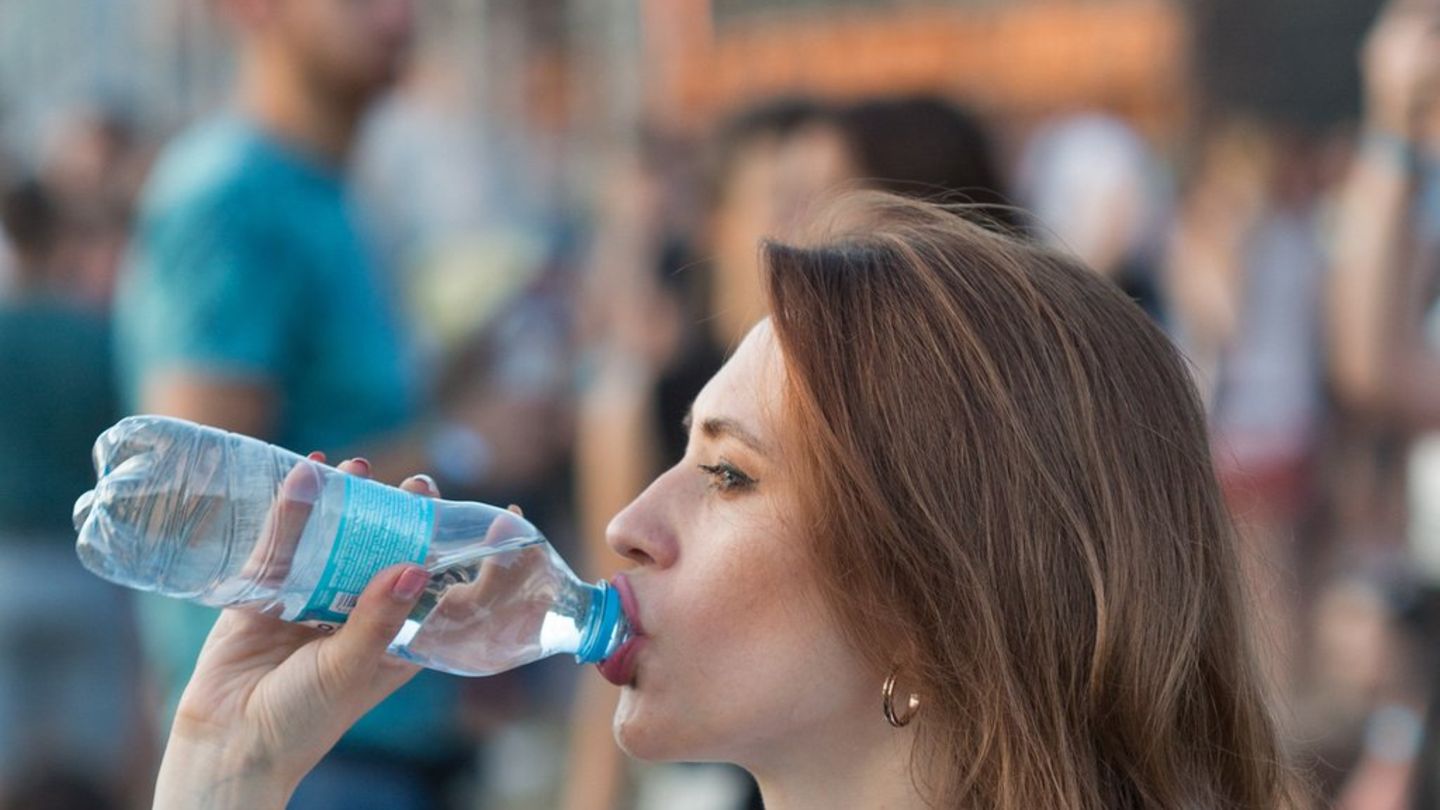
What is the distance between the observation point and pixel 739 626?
77.4 inches

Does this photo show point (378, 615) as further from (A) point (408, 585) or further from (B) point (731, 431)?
(B) point (731, 431)

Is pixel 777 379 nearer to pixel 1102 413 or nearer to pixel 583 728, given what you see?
pixel 1102 413

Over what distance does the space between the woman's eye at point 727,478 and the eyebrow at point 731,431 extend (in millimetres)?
31

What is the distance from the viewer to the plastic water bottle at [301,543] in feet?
6.31

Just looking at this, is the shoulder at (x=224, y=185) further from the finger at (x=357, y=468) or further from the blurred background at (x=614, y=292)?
the finger at (x=357, y=468)

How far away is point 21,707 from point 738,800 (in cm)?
260

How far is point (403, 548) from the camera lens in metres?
1.93

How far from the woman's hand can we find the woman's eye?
373mm

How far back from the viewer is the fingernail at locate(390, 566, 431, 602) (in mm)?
1870

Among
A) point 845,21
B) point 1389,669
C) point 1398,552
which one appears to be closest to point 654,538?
point 1389,669

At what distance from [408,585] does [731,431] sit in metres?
0.40

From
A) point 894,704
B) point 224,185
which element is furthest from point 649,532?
point 224,185

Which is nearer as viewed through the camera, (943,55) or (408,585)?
(408,585)

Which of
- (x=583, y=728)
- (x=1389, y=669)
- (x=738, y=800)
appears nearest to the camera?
(x=738, y=800)
